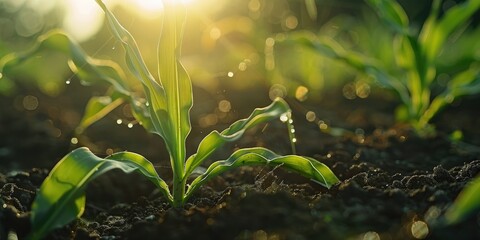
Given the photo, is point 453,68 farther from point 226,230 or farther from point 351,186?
point 226,230

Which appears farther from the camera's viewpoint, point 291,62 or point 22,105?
point 291,62

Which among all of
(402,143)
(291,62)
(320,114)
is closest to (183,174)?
(402,143)

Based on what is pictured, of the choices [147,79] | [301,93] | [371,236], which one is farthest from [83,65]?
[301,93]

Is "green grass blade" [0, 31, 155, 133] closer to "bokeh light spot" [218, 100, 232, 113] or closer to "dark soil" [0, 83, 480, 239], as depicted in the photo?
"dark soil" [0, 83, 480, 239]

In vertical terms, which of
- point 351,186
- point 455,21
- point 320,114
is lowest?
point 320,114

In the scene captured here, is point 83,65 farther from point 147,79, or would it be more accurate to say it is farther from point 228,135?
point 228,135

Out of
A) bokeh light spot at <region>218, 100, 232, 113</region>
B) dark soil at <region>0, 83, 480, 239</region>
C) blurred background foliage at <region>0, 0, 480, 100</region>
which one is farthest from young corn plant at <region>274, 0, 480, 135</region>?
bokeh light spot at <region>218, 100, 232, 113</region>
